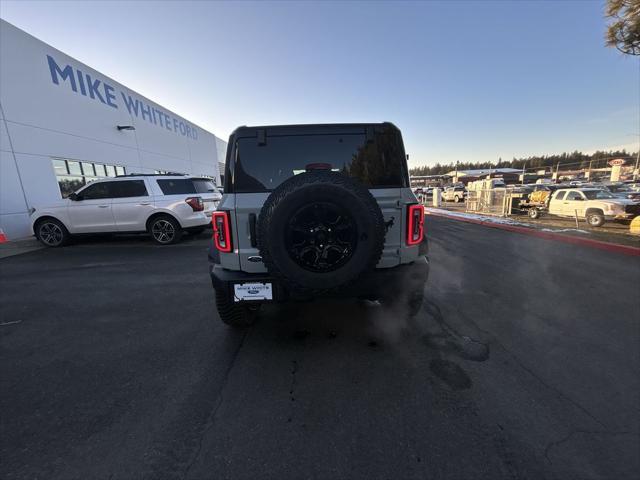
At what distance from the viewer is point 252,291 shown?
2.68 metres

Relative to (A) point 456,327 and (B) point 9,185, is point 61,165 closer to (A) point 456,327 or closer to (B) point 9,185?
(B) point 9,185

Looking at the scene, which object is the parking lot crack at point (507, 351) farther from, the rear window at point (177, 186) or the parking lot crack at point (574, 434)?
the rear window at point (177, 186)

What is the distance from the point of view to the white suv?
7996 mm

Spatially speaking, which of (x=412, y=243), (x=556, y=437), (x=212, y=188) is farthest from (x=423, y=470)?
(x=212, y=188)

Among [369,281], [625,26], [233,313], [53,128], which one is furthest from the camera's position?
[53,128]

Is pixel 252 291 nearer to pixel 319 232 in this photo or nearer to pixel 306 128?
pixel 319 232

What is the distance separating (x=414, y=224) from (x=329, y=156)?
1.14 metres

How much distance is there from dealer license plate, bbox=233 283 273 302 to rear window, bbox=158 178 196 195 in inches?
270

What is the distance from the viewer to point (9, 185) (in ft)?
29.8

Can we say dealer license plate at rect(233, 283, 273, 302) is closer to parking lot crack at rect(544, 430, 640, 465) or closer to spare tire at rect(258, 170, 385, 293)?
spare tire at rect(258, 170, 385, 293)

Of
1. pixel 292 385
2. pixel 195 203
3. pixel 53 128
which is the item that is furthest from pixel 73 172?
pixel 292 385

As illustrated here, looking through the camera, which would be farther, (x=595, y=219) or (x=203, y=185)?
(x=595, y=219)

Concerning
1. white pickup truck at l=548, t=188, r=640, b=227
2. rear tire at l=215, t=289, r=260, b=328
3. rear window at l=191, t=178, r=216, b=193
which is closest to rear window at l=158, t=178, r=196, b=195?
rear window at l=191, t=178, r=216, b=193

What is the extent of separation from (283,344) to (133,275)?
4.26 meters
